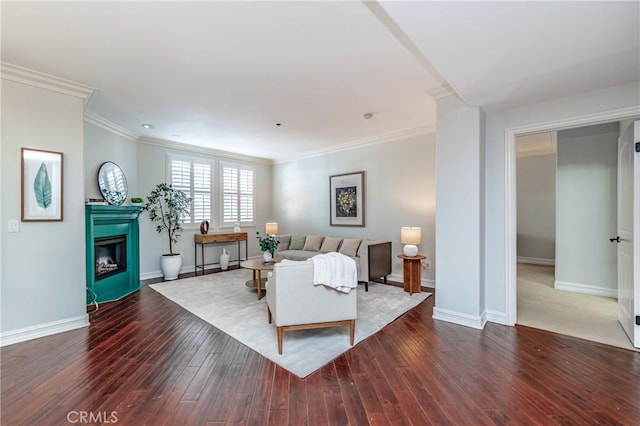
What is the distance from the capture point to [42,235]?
302 cm

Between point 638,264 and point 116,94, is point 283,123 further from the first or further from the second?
point 638,264

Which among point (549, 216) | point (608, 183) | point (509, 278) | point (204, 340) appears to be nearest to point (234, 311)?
point (204, 340)

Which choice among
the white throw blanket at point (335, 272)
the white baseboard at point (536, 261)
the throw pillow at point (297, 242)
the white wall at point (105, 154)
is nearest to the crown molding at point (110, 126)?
the white wall at point (105, 154)

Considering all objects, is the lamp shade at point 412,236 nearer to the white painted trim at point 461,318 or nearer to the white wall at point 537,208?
the white painted trim at point 461,318

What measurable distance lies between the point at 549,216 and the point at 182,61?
27.3ft

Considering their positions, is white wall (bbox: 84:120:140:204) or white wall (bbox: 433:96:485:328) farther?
white wall (bbox: 84:120:140:204)

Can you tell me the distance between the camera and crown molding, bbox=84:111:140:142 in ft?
13.8

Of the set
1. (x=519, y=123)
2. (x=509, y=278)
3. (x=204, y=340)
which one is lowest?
(x=204, y=340)

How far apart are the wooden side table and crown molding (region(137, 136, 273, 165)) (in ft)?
15.7

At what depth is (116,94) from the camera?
3.53 m

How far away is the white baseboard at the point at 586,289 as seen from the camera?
4289 mm

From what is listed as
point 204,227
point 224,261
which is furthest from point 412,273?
point 204,227

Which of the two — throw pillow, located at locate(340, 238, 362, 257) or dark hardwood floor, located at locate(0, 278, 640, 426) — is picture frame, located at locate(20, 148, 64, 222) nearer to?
dark hardwood floor, located at locate(0, 278, 640, 426)

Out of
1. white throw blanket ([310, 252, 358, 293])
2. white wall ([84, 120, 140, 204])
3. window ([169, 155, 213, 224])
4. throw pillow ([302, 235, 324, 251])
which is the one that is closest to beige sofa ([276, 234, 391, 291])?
throw pillow ([302, 235, 324, 251])
